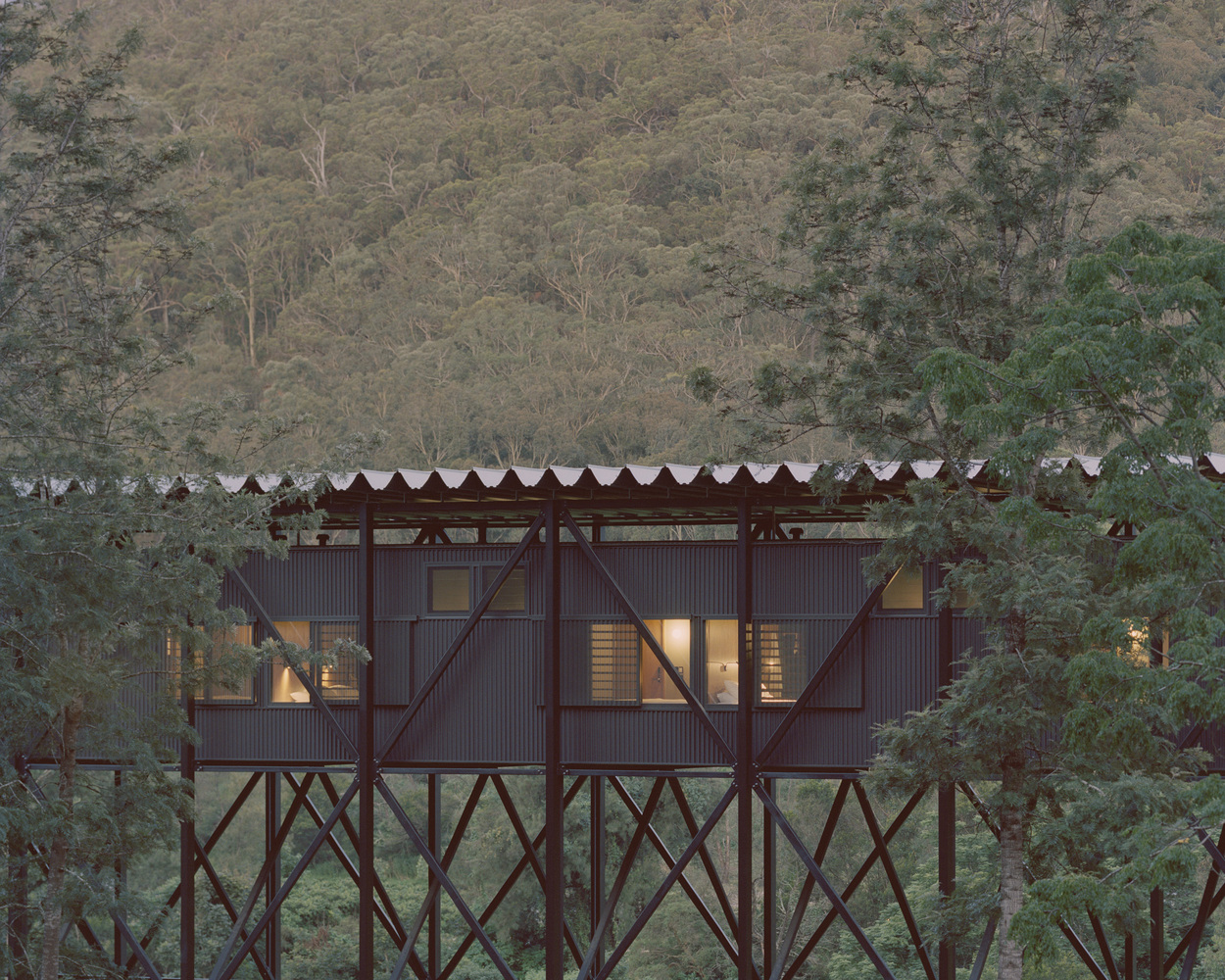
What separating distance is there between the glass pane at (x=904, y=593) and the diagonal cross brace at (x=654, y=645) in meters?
2.61

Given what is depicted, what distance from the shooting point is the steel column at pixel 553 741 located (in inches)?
734

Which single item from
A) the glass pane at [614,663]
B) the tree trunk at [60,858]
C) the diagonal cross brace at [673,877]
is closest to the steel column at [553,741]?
the glass pane at [614,663]

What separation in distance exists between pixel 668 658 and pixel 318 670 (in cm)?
483

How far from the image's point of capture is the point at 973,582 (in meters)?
14.0

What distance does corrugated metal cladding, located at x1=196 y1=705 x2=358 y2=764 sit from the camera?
20.0m

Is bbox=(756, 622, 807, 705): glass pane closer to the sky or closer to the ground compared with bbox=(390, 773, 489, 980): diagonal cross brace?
closer to the sky

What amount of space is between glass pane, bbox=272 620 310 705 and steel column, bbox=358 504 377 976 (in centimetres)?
114

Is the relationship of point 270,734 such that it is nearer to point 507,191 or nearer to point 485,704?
point 485,704

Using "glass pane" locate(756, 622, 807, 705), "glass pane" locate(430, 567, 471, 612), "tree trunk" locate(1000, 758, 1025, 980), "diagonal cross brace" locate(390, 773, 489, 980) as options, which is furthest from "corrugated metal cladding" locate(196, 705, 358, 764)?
"tree trunk" locate(1000, 758, 1025, 980)

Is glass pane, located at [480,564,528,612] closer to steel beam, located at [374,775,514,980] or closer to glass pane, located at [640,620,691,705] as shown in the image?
glass pane, located at [640,620,691,705]

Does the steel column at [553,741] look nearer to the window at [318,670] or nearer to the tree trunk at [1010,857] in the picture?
the window at [318,670]

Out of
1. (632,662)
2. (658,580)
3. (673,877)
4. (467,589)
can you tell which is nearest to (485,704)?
(467,589)

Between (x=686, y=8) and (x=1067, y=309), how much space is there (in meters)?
60.8

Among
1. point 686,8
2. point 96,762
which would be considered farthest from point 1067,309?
point 686,8
